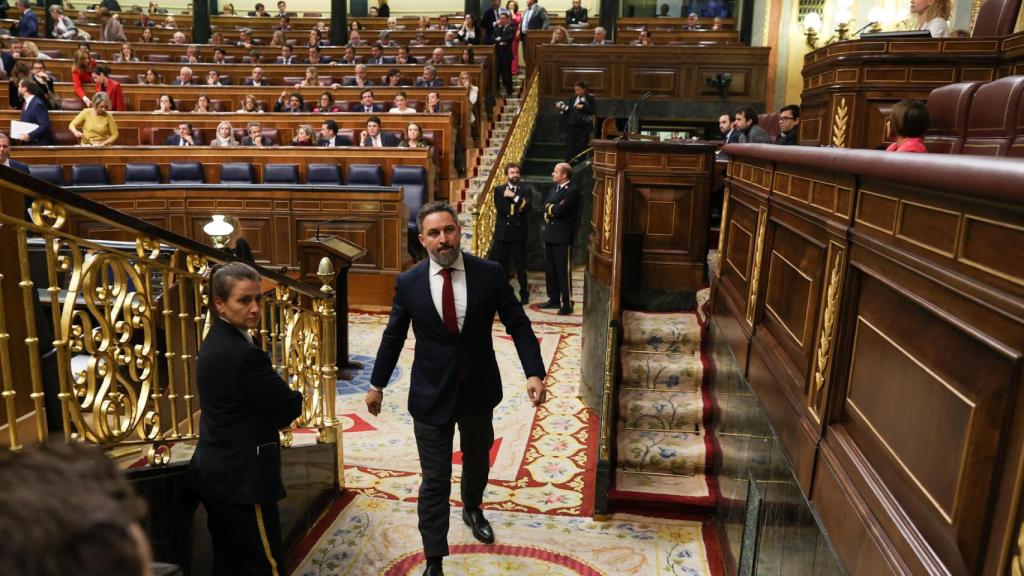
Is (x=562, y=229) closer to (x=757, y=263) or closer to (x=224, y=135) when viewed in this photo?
(x=757, y=263)

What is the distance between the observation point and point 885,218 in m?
1.68

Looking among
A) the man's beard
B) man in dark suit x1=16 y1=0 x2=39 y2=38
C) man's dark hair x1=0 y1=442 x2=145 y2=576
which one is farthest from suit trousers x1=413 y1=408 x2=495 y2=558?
man in dark suit x1=16 y1=0 x2=39 y2=38

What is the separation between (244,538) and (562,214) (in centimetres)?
509

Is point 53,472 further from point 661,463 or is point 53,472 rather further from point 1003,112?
point 1003,112

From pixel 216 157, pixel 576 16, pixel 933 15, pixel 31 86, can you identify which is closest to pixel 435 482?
pixel 933 15

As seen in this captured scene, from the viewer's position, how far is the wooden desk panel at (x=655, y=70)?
1103cm

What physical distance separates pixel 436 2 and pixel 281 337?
18.1 meters

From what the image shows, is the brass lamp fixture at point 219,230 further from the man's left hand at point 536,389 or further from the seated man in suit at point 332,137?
the seated man in suit at point 332,137

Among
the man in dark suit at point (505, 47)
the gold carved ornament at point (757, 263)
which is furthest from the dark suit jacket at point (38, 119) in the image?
the gold carved ornament at point (757, 263)

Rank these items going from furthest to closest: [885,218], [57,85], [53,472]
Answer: [57,85]
[885,218]
[53,472]

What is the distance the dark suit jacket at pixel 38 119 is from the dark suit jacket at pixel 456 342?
23.6 feet

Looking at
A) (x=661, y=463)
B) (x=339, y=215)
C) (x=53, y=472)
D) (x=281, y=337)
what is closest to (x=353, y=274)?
(x=339, y=215)

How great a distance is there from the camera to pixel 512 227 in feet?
24.7

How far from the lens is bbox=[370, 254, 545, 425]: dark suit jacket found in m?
2.86
